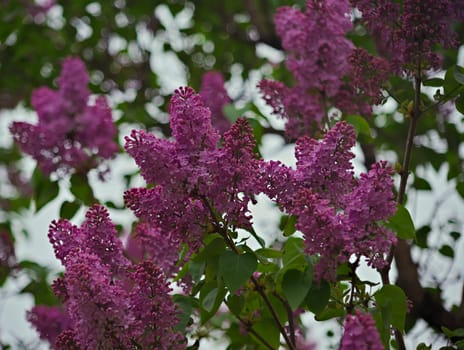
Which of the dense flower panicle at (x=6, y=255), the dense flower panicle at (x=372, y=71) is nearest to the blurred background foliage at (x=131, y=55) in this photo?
the dense flower panicle at (x=6, y=255)

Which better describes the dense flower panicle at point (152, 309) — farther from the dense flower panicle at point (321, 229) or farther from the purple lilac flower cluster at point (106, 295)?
the dense flower panicle at point (321, 229)

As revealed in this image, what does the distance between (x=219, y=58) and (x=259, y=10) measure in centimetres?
30

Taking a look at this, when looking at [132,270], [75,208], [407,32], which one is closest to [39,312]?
[75,208]

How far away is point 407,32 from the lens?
124cm

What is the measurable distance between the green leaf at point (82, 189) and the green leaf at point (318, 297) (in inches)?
43.3

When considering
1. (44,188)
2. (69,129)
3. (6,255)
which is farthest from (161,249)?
(6,255)

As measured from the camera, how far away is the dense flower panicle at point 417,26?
1.22 meters

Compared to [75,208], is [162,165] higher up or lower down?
lower down

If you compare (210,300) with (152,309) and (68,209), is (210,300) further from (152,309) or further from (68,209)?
(68,209)

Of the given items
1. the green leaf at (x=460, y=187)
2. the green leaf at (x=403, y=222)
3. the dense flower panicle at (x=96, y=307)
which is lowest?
the dense flower panicle at (x=96, y=307)

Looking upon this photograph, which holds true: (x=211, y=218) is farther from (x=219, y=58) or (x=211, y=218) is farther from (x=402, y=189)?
(x=219, y=58)

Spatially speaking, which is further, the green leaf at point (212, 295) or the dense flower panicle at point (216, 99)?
the dense flower panicle at point (216, 99)

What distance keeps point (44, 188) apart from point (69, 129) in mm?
262

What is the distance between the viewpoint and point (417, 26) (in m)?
1.23
